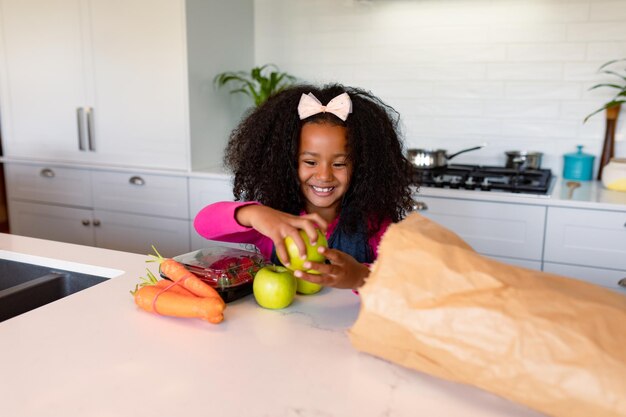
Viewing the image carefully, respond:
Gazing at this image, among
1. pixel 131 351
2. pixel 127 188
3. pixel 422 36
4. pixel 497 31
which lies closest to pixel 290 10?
pixel 422 36

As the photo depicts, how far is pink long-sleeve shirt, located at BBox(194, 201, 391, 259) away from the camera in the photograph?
1.32 metres

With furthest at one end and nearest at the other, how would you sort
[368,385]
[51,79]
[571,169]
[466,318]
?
1. [51,79]
2. [571,169]
3. [368,385]
4. [466,318]

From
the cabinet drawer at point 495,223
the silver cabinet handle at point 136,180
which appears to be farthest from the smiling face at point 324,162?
the silver cabinet handle at point 136,180

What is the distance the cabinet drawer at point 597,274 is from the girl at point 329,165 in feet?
3.07

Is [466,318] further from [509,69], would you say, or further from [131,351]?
[509,69]

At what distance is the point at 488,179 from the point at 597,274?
0.57 m

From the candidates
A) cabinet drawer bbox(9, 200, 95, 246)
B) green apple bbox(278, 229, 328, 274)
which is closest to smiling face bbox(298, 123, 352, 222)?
green apple bbox(278, 229, 328, 274)

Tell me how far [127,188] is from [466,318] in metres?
2.53

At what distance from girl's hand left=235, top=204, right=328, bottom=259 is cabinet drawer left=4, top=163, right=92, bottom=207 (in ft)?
7.12

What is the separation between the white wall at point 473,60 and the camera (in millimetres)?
2588

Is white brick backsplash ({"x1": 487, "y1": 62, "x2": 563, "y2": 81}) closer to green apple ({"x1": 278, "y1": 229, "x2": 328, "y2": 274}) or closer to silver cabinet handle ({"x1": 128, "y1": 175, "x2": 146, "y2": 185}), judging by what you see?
silver cabinet handle ({"x1": 128, "y1": 175, "x2": 146, "y2": 185})

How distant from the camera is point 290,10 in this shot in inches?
122

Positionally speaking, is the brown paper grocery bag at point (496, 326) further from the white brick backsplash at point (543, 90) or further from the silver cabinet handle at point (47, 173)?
the silver cabinet handle at point (47, 173)

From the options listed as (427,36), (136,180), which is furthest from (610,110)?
(136,180)
